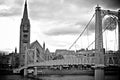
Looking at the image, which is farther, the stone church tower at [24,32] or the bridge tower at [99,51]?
the stone church tower at [24,32]

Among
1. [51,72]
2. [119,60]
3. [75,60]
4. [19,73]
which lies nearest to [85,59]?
[75,60]

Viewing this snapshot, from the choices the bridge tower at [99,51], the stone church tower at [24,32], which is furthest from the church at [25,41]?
the bridge tower at [99,51]

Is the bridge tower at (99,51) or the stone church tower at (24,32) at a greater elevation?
the stone church tower at (24,32)

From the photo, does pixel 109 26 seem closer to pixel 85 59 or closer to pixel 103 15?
pixel 103 15

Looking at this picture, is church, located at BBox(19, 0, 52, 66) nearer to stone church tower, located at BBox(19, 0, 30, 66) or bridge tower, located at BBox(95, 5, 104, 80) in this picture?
stone church tower, located at BBox(19, 0, 30, 66)

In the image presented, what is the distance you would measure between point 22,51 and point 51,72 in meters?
11.3

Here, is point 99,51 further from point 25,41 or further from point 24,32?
point 24,32

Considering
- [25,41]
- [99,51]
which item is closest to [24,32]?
[25,41]

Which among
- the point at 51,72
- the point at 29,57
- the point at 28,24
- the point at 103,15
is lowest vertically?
the point at 51,72

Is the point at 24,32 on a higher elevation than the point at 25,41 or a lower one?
higher

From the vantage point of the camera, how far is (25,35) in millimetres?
56469

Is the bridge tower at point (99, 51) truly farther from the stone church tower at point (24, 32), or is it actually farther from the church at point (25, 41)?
the stone church tower at point (24, 32)

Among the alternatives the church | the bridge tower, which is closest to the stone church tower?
the church

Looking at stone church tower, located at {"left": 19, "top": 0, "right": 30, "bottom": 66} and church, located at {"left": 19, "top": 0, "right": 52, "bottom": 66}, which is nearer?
church, located at {"left": 19, "top": 0, "right": 52, "bottom": 66}
